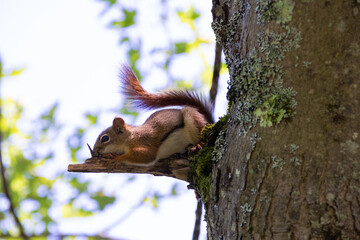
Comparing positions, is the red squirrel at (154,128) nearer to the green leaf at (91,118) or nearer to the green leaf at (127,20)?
the green leaf at (127,20)

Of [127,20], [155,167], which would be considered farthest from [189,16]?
[155,167]

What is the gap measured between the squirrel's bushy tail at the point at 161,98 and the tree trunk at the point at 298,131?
1.56 metres

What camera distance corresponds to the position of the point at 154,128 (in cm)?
352

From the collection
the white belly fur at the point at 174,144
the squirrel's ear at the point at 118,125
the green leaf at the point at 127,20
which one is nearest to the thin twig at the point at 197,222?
the white belly fur at the point at 174,144

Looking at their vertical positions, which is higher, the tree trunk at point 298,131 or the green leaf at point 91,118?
the green leaf at point 91,118

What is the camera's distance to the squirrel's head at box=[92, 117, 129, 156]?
3.63m

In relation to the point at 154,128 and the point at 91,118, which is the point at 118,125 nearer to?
the point at 154,128

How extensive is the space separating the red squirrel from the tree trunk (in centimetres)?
126

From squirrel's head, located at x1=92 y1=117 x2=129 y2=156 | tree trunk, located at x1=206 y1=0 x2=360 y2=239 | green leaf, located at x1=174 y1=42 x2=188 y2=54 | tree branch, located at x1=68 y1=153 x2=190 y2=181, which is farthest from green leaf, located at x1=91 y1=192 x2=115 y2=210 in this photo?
tree trunk, located at x1=206 y1=0 x2=360 y2=239

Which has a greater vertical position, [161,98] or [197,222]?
[161,98]

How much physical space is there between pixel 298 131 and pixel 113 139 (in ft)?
7.42

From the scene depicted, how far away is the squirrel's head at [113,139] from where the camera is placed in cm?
363

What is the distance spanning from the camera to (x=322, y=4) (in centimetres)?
175

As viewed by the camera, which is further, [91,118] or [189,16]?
[91,118]
